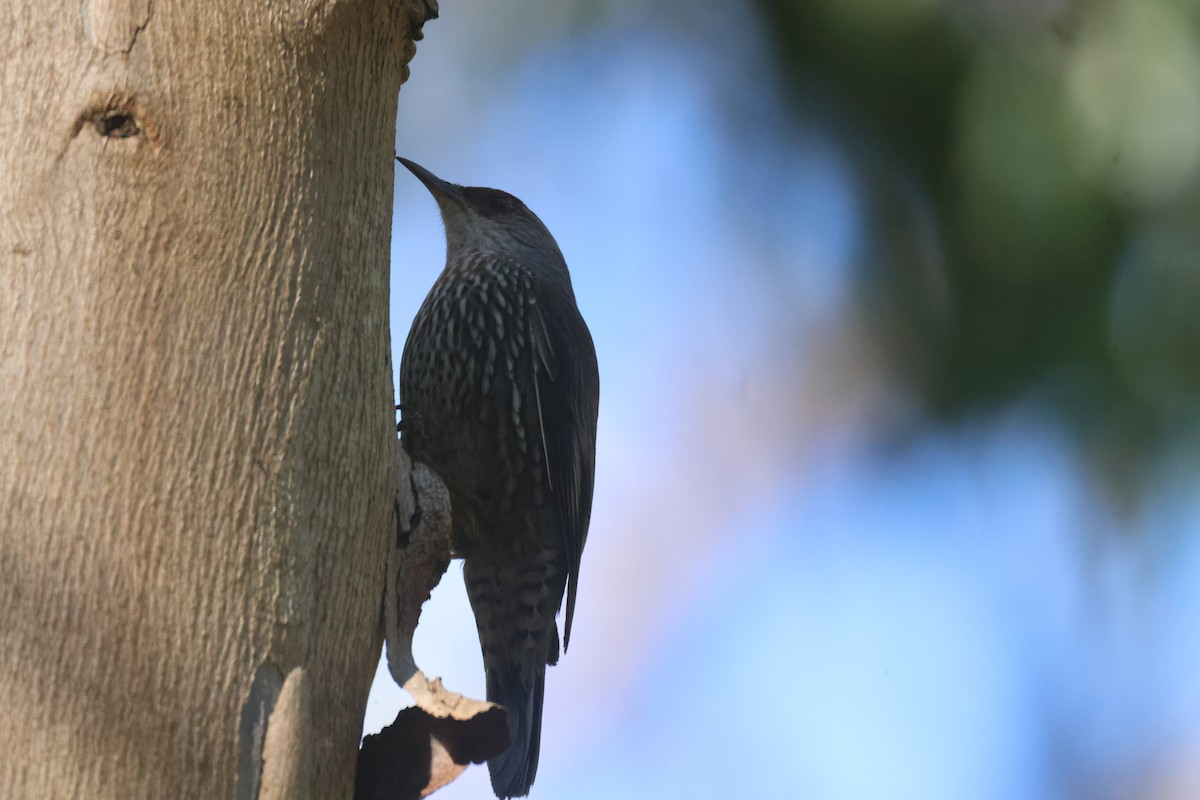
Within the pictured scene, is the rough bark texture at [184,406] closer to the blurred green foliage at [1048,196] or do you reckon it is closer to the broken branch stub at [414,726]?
the broken branch stub at [414,726]

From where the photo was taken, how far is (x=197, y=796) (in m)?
1.48

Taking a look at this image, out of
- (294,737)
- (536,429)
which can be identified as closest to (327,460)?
(294,737)

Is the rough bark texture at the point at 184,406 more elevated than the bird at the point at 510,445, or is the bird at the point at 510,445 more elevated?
the bird at the point at 510,445

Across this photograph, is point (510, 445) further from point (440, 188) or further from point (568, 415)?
point (440, 188)

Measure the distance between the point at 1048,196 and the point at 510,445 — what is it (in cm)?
159

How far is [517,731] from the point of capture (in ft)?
10.1

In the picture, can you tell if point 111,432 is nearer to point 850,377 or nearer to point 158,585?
point 158,585

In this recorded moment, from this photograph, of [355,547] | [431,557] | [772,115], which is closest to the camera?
[355,547]

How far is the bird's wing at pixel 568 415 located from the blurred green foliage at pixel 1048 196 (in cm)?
103

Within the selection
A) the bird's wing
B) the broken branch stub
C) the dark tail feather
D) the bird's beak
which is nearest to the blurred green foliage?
the bird's wing

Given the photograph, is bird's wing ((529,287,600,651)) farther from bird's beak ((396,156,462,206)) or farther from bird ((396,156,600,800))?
bird's beak ((396,156,462,206))

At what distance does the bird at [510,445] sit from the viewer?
326cm

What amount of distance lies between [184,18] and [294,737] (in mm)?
971

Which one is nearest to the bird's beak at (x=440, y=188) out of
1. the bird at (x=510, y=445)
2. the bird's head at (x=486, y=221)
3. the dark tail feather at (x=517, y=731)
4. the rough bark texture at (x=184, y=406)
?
the bird's head at (x=486, y=221)
